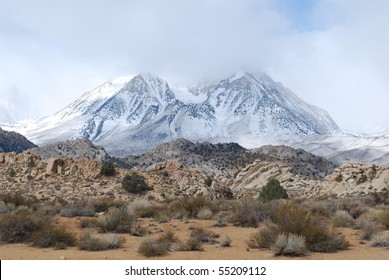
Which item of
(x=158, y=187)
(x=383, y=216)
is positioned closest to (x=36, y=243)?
(x=383, y=216)

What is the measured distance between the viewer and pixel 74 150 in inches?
6255

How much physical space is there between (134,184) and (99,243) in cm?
2799

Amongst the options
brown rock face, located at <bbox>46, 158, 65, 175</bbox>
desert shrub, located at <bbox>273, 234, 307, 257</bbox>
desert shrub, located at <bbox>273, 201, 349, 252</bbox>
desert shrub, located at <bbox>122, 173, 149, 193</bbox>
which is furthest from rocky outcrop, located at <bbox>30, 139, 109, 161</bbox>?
desert shrub, located at <bbox>273, 234, 307, 257</bbox>

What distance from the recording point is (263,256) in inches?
584

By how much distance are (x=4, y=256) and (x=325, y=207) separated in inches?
665

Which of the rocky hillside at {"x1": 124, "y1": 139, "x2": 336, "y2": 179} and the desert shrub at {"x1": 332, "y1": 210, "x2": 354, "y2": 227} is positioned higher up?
the rocky hillside at {"x1": 124, "y1": 139, "x2": 336, "y2": 179}

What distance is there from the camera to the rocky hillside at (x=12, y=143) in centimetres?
16800

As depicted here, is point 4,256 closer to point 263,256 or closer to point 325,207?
point 263,256

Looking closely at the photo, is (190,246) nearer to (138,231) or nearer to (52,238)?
(138,231)

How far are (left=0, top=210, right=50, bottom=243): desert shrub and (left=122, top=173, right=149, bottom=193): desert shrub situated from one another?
81.2ft

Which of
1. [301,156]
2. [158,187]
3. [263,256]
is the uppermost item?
[301,156]

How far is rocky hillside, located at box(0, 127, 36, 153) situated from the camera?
16800 cm

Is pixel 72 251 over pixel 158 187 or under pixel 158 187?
under

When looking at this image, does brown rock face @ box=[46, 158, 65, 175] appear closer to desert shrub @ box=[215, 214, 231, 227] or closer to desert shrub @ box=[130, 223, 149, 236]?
desert shrub @ box=[215, 214, 231, 227]
